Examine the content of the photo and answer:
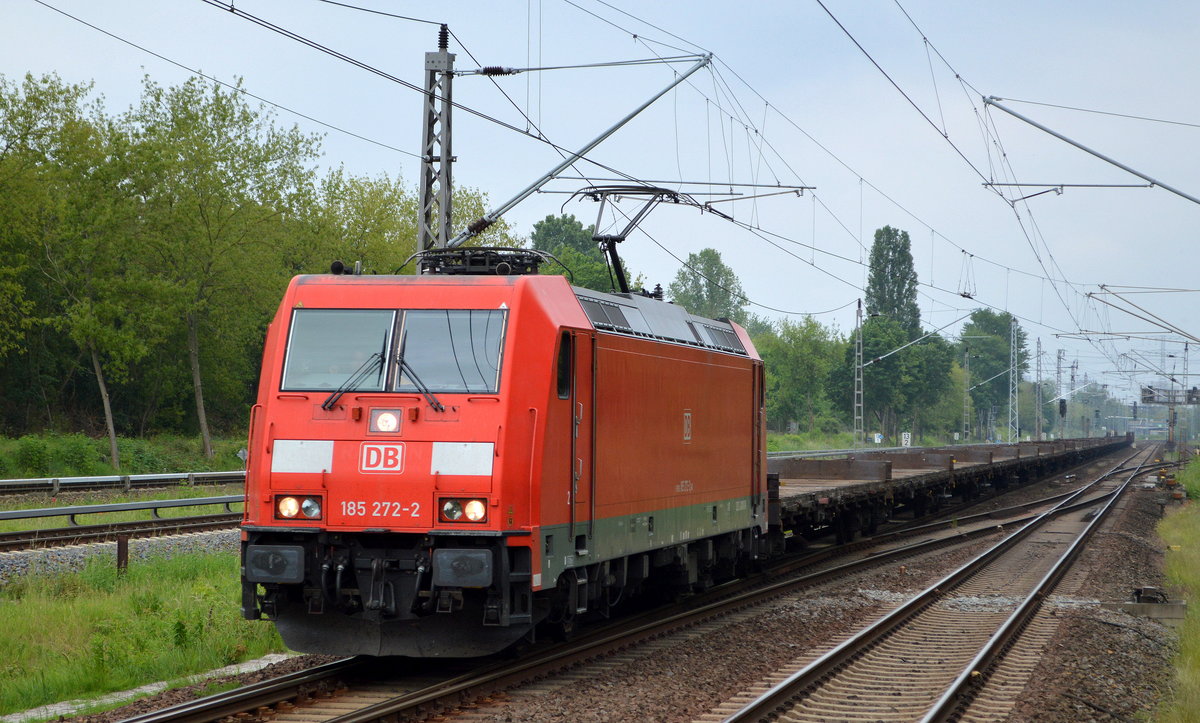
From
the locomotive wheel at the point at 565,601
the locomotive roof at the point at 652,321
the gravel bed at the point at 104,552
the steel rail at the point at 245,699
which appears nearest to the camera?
the steel rail at the point at 245,699

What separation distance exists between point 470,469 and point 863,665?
442 centimetres

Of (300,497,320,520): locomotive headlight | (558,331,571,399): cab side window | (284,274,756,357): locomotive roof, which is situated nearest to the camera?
(300,497,320,520): locomotive headlight

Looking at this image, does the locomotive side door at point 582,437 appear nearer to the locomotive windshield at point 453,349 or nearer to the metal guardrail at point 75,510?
the locomotive windshield at point 453,349

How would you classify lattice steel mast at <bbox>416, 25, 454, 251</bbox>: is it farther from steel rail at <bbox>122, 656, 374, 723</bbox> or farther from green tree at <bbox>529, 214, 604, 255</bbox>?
green tree at <bbox>529, 214, 604, 255</bbox>

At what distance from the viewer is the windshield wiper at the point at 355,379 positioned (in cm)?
938

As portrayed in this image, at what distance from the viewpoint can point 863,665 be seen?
1095cm

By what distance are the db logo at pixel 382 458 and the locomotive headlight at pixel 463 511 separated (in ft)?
1.53

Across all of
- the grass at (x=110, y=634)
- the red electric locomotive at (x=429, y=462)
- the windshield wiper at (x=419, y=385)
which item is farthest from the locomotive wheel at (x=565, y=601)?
the grass at (x=110, y=634)

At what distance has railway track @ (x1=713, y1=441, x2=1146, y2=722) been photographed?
9.06 meters

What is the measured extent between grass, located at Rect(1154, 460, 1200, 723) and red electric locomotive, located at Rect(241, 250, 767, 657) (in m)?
4.78

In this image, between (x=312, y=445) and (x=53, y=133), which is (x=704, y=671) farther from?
(x=53, y=133)

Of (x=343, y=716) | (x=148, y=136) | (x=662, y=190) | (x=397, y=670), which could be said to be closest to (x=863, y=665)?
(x=397, y=670)

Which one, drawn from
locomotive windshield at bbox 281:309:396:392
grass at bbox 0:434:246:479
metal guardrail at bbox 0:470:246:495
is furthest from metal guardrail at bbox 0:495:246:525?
grass at bbox 0:434:246:479

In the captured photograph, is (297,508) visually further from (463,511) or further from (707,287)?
(707,287)
